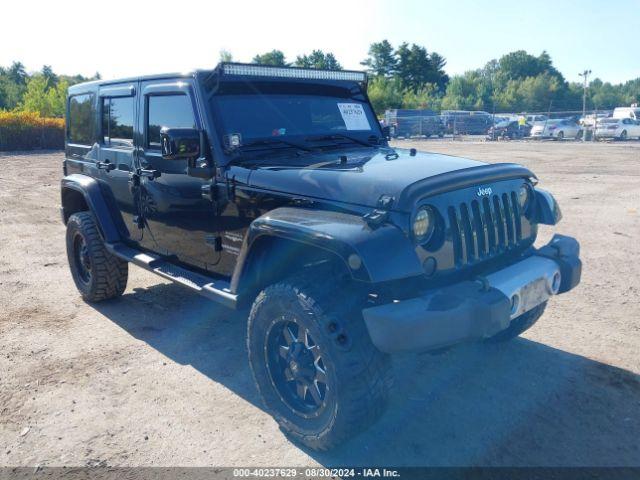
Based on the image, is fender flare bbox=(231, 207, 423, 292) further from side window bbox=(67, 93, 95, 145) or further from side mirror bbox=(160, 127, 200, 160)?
side window bbox=(67, 93, 95, 145)

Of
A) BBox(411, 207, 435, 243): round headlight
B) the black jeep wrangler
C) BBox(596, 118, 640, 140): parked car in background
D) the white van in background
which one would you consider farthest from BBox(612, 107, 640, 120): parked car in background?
BBox(411, 207, 435, 243): round headlight

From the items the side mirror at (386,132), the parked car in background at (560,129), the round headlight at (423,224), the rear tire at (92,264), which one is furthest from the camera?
the parked car in background at (560,129)

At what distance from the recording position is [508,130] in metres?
36.9

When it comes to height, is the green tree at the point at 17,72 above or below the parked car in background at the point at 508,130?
above

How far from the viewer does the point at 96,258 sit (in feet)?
17.3

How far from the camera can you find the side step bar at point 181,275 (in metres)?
3.69

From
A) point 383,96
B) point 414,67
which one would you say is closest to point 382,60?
point 414,67

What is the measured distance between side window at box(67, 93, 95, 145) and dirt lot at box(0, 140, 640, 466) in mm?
1638

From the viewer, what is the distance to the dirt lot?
317 centimetres

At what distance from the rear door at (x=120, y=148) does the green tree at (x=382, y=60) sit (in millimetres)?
81996

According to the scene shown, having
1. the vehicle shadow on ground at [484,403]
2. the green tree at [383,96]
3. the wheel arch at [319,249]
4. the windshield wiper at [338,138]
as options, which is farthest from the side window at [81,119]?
the green tree at [383,96]

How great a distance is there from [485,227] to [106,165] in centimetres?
343

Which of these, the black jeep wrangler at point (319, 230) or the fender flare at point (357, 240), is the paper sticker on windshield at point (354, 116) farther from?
the fender flare at point (357, 240)

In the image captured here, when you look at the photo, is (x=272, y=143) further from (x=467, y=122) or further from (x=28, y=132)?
(x=467, y=122)
